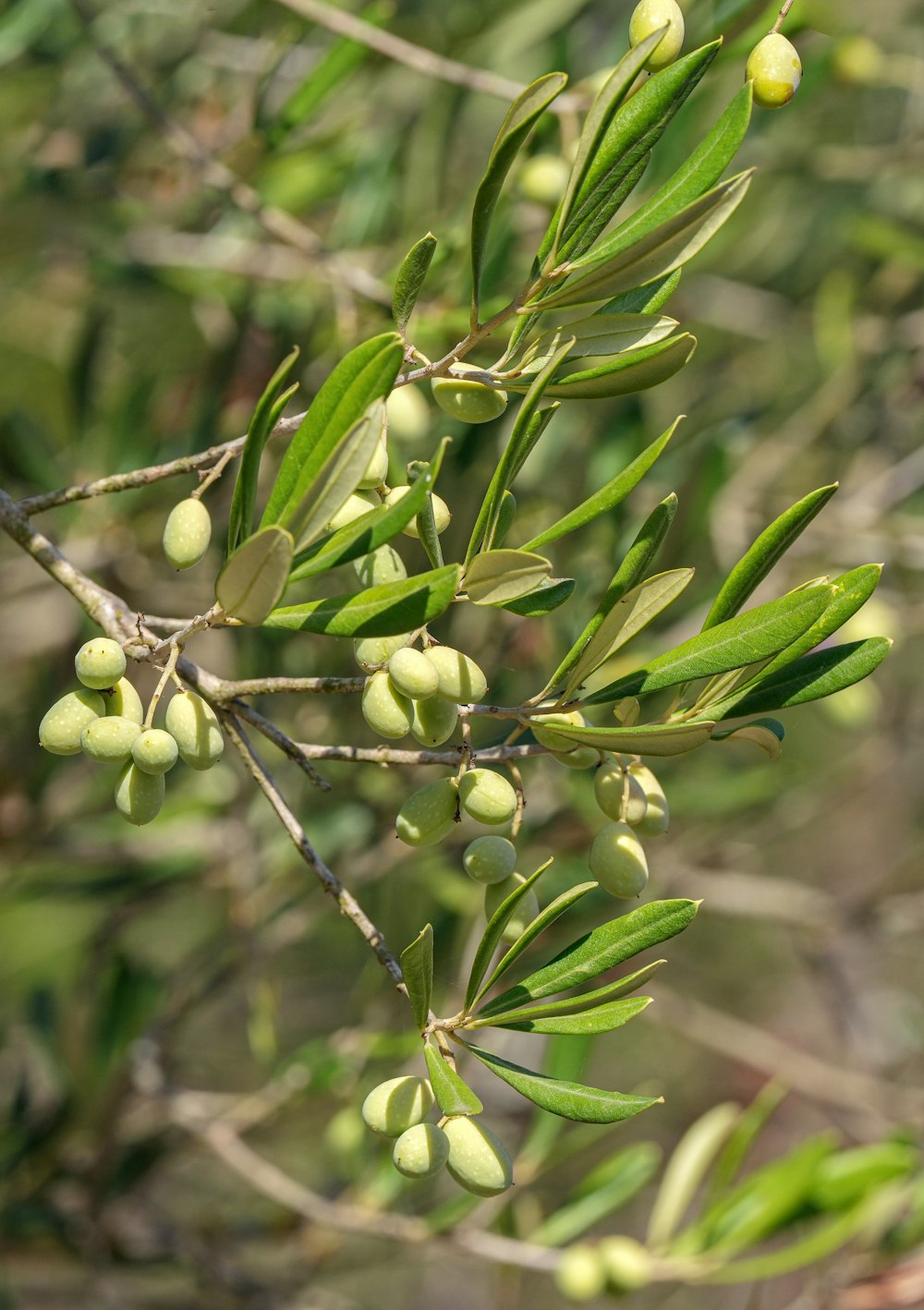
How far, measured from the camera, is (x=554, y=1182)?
8.70ft

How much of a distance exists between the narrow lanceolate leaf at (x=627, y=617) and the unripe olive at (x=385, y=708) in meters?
0.08

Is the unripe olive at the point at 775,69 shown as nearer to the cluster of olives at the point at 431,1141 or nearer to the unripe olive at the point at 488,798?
the unripe olive at the point at 488,798

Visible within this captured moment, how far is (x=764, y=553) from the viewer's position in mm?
552

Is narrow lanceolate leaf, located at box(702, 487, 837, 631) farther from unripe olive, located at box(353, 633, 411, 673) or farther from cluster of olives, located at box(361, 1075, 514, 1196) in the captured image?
cluster of olives, located at box(361, 1075, 514, 1196)

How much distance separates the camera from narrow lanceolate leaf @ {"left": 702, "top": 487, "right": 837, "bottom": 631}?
0.53 m

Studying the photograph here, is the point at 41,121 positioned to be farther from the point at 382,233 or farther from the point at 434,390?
the point at 434,390

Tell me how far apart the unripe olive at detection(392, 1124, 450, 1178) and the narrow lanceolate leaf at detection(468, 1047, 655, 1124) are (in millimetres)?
42

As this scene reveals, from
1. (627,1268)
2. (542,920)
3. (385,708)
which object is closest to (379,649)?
(385,708)

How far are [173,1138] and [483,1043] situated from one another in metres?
0.41

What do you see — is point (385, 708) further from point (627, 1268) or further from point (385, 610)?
point (627, 1268)

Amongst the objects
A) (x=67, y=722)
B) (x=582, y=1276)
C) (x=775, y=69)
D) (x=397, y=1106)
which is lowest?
(x=582, y=1276)

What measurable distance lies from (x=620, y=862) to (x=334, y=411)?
254mm

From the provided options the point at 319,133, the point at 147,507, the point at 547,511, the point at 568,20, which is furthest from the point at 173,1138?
the point at 568,20

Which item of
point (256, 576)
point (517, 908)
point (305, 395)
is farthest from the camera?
point (305, 395)
